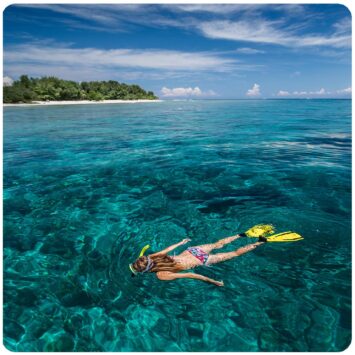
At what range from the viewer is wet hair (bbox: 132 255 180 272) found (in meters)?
5.71

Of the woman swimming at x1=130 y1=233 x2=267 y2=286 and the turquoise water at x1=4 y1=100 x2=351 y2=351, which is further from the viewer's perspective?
the woman swimming at x1=130 y1=233 x2=267 y2=286

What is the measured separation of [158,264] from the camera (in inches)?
232

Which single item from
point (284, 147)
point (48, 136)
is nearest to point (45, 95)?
point (48, 136)

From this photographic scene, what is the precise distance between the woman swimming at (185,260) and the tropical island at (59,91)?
220 feet

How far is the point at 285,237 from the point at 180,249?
2630 mm

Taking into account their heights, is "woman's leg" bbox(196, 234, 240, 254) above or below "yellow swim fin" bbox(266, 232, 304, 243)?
below

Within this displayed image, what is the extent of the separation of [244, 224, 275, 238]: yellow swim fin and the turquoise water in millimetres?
268

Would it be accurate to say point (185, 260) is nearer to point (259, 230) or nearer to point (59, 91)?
point (259, 230)

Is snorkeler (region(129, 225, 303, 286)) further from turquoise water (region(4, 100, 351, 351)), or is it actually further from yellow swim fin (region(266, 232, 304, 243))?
turquoise water (region(4, 100, 351, 351))

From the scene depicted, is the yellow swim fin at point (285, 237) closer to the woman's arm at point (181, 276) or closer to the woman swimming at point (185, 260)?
the woman swimming at point (185, 260)

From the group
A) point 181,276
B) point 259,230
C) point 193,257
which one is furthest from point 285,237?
point 181,276

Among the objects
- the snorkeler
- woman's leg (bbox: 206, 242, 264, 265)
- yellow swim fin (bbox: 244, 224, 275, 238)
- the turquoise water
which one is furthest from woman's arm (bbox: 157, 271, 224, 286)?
yellow swim fin (bbox: 244, 224, 275, 238)

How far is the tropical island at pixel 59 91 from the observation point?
214 feet

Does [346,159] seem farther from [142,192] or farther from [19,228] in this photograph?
[19,228]
